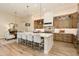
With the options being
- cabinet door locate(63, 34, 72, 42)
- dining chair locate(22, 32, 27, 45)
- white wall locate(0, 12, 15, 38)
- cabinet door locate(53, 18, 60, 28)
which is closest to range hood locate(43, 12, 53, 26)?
cabinet door locate(53, 18, 60, 28)

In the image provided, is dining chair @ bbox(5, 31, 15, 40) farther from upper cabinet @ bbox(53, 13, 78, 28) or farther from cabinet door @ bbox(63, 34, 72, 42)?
cabinet door @ bbox(63, 34, 72, 42)

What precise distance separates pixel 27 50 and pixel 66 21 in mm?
997

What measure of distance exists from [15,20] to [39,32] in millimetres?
554

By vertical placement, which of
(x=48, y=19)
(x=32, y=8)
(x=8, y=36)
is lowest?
(x=8, y=36)

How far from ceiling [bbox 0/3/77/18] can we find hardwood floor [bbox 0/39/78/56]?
0.61 m

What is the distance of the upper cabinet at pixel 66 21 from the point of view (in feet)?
6.33

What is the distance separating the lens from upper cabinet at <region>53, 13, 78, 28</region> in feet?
6.33

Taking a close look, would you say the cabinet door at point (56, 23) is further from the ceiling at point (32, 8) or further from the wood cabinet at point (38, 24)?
the wood cabinet at point (38, 24)

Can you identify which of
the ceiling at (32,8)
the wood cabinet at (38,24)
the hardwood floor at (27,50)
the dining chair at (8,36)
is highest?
the ceiling at (32,8)

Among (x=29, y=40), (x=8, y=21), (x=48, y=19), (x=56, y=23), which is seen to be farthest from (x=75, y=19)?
(x=8, y=21)

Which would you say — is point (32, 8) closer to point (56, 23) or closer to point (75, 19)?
point (56, 23)

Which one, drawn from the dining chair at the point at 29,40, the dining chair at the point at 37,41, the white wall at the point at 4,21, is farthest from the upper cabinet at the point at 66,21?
the white wall at the point at 4,21

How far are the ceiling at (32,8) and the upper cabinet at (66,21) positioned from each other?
13cm

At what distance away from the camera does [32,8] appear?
1958mm
